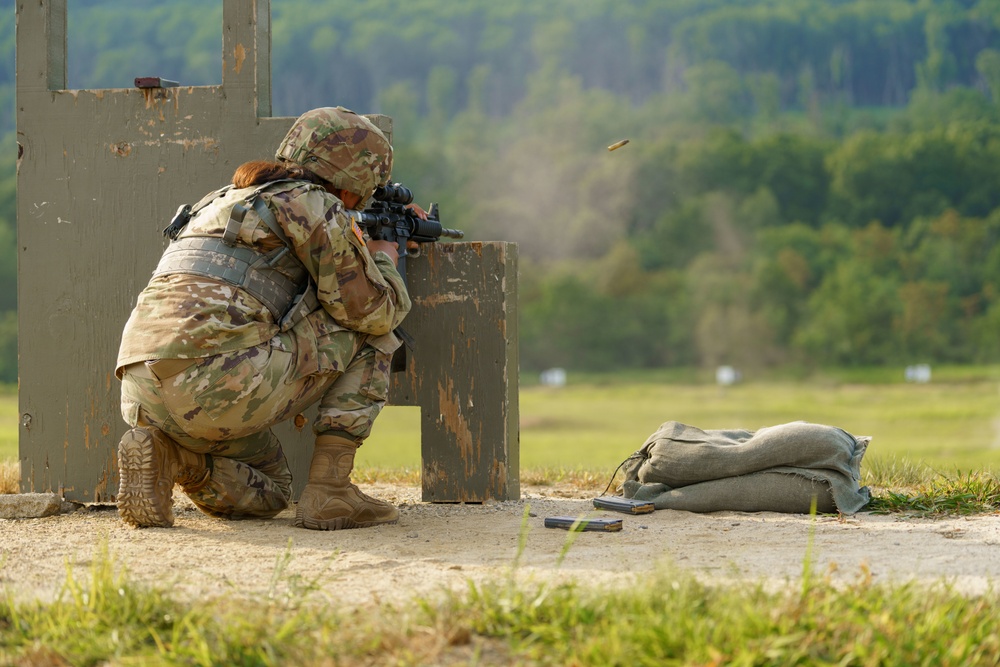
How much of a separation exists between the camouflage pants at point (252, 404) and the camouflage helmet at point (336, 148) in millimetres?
549

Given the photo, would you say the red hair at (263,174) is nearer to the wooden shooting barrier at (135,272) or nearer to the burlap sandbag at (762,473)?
the wooden shooting barrier at (135,272)

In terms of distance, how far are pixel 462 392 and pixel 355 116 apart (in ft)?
4.06

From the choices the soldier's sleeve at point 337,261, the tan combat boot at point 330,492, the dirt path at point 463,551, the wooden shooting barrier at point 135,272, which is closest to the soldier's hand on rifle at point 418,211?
the wooden shooting barrier at point 135,272

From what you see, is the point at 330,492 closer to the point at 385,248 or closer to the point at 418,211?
the point at 385,248

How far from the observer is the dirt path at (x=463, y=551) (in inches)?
111

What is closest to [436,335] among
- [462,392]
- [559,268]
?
[462,392]

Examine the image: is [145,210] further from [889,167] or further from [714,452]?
[889,167]

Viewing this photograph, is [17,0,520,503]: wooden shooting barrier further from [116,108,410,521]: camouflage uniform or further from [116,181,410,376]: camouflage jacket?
[116,181,410,376]: camouflage jacket

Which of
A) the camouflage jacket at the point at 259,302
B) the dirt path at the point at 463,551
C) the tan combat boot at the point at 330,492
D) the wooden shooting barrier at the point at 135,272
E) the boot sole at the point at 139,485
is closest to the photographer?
the dirt path at the point at 463,551

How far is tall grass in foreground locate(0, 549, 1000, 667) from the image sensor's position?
215cm

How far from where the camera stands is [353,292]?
3631 millimetres

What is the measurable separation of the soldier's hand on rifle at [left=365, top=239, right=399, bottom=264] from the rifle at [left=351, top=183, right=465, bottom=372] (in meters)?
0.02

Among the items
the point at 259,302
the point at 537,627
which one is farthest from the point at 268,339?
the point at 537,627

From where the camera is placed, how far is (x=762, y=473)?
423 cm
